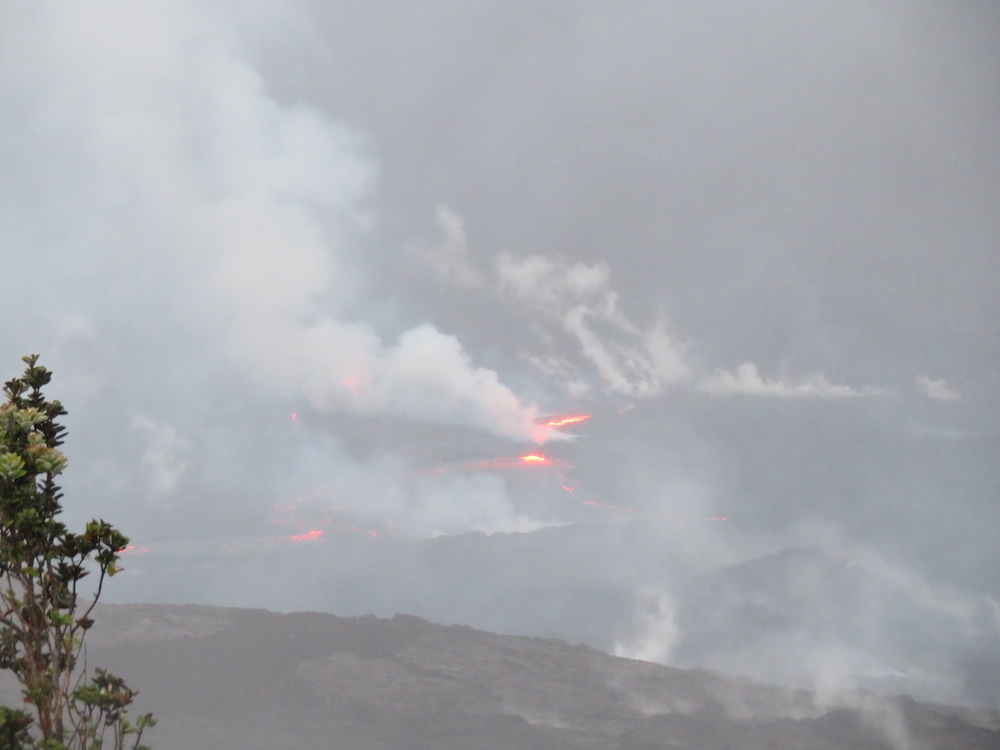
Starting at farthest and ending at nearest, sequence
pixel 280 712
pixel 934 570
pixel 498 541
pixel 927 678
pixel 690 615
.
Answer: pixel 498 541
pixel 934 570
pixel 690 615
pixel 927 678
pixel 280 712

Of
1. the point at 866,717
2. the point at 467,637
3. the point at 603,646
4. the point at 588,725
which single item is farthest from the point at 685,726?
the point at 603,646

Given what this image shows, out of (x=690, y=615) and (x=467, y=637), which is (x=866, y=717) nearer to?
(x=467, y=637)

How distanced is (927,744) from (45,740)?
90626 millimetres

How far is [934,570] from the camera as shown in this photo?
525 ft

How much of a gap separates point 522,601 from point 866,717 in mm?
87914

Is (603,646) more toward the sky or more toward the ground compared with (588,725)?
more toward the sky

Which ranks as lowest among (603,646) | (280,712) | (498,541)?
(280,712)

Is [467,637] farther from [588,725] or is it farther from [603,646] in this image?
[603,646]

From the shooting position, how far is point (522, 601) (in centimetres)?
16462

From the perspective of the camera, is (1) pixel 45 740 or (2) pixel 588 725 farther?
(2) pixel 588 725

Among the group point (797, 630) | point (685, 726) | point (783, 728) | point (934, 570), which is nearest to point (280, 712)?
point (685, 726)

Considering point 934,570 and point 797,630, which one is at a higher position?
point 934,570

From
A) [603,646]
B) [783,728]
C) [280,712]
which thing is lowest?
[280,712]

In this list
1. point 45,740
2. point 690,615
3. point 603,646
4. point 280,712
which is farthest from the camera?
point 690,615
